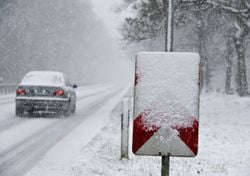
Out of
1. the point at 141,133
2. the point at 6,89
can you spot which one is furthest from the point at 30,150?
the point at 6,89

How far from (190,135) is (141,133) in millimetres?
496

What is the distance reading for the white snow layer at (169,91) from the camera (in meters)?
4.60

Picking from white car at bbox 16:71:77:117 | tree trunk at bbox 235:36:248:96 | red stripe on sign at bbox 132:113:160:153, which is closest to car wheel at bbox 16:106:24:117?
white car at bbox 16:71:77:117

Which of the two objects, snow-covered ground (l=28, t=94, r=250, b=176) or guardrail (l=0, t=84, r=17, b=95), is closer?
snow-covered ground (l=28, t=94, r=250, b=176)

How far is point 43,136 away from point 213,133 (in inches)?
185

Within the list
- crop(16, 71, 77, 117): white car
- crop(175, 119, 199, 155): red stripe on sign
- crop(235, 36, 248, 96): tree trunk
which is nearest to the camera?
crop(175, 119, 199, 155): red stripe on sign

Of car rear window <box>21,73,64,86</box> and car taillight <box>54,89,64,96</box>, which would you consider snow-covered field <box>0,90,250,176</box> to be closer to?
car taillight <box>54,89,64,96</box>

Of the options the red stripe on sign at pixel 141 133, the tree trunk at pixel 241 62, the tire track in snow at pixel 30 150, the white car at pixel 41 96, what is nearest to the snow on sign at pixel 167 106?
the red stripe on sign at pixel 141 133

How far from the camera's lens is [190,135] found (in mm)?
4594

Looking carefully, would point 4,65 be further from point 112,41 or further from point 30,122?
point 112,41

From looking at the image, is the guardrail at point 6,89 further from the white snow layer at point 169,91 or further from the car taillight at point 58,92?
the white snow layer at point 169,91

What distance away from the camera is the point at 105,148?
9258mm

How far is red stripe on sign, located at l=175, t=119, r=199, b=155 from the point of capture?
15.0 feet

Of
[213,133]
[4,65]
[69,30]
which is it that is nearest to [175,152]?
[213,133]
